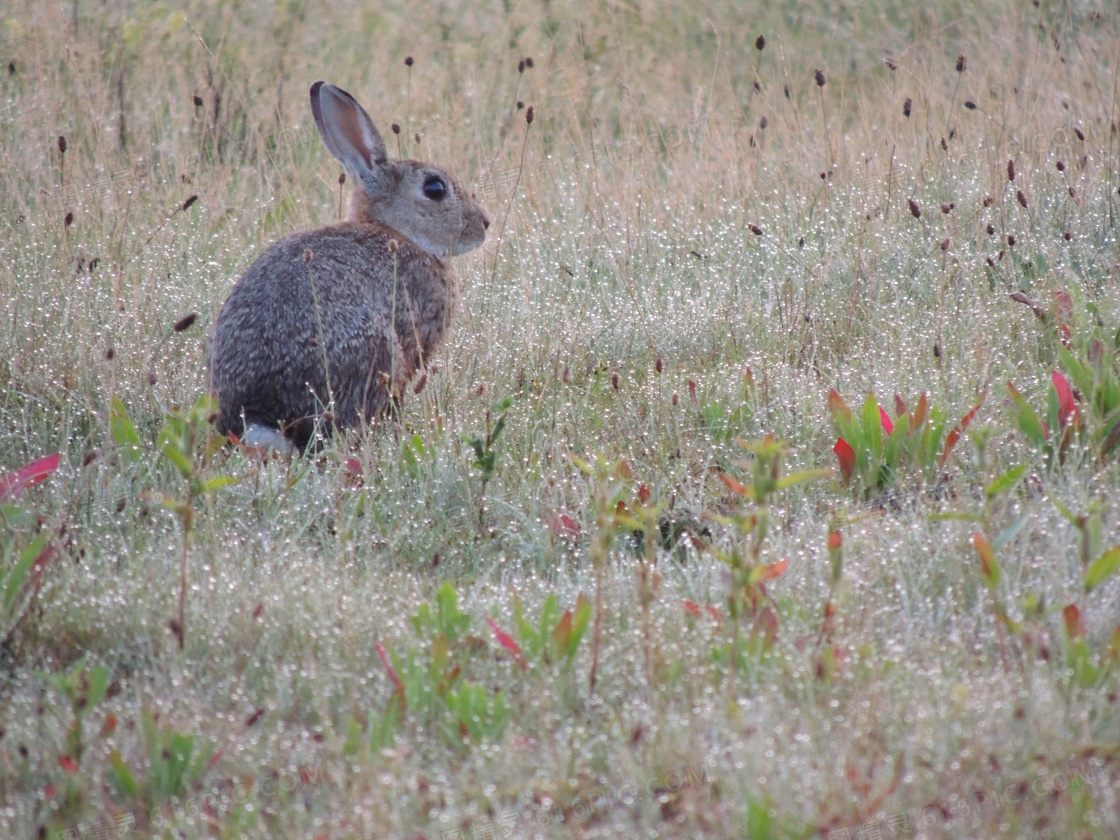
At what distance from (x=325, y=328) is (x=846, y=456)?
1.90 meters

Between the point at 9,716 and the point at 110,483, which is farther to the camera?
the point at 110,483

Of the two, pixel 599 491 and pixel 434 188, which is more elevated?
pixel 434 188

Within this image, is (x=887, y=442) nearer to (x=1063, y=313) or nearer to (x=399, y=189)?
(x=1063, y=313)

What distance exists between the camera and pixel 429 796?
2.16 meters

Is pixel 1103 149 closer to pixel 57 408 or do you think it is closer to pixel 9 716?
pixel 57 408

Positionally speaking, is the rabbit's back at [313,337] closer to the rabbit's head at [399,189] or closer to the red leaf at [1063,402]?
the rabbit's head at [399,189]

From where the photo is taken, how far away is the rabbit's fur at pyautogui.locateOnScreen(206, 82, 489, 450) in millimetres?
4188

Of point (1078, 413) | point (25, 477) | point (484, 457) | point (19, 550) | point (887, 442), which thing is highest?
point (1078, 413)

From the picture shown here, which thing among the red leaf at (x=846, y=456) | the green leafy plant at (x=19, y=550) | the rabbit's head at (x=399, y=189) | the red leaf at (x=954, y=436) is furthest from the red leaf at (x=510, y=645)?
the rabbit's head at (x=399, y=189)

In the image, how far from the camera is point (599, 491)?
3258 millimetres

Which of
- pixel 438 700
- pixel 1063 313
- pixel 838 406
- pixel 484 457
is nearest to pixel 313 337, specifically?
pixel 484 457

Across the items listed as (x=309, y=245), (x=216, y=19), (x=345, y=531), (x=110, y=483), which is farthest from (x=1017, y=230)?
(x=216, y=19)

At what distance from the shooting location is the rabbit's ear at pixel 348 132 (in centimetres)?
520

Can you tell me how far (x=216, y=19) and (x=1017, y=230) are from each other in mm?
6798
